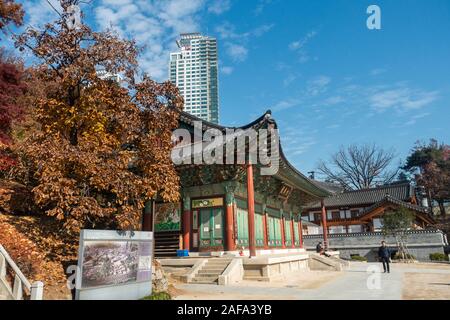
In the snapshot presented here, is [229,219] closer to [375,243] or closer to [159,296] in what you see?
[159,296]

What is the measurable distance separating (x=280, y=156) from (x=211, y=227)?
5803 millimetres

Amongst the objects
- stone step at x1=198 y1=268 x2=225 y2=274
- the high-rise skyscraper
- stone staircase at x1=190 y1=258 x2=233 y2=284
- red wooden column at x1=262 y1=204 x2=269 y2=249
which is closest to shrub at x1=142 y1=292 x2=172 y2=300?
stone staircase at x1=190 y1=258 x2=233 y2=284

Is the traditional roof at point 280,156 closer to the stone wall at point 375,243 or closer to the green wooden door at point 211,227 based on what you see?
the green wooden door at point 211,227

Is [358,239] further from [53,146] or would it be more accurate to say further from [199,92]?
[199,92]

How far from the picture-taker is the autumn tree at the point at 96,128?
32.8 ft

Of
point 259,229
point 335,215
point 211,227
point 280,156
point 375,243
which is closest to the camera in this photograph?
point 211,227

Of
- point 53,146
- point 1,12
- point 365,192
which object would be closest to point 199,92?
point 365,192

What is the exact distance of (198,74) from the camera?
128375mm

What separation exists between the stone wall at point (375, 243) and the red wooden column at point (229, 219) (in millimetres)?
23192

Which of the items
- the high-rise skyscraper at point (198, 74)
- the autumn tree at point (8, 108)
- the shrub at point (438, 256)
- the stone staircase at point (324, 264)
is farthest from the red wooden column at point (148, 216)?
the high-rise skyscraper at point (198, 74)

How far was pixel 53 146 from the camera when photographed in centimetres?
994

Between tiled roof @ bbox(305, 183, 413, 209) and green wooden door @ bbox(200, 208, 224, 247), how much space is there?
105 feet

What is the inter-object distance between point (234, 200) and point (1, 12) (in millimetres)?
14746

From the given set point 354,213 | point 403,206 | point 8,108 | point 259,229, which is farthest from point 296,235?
point 8,108
